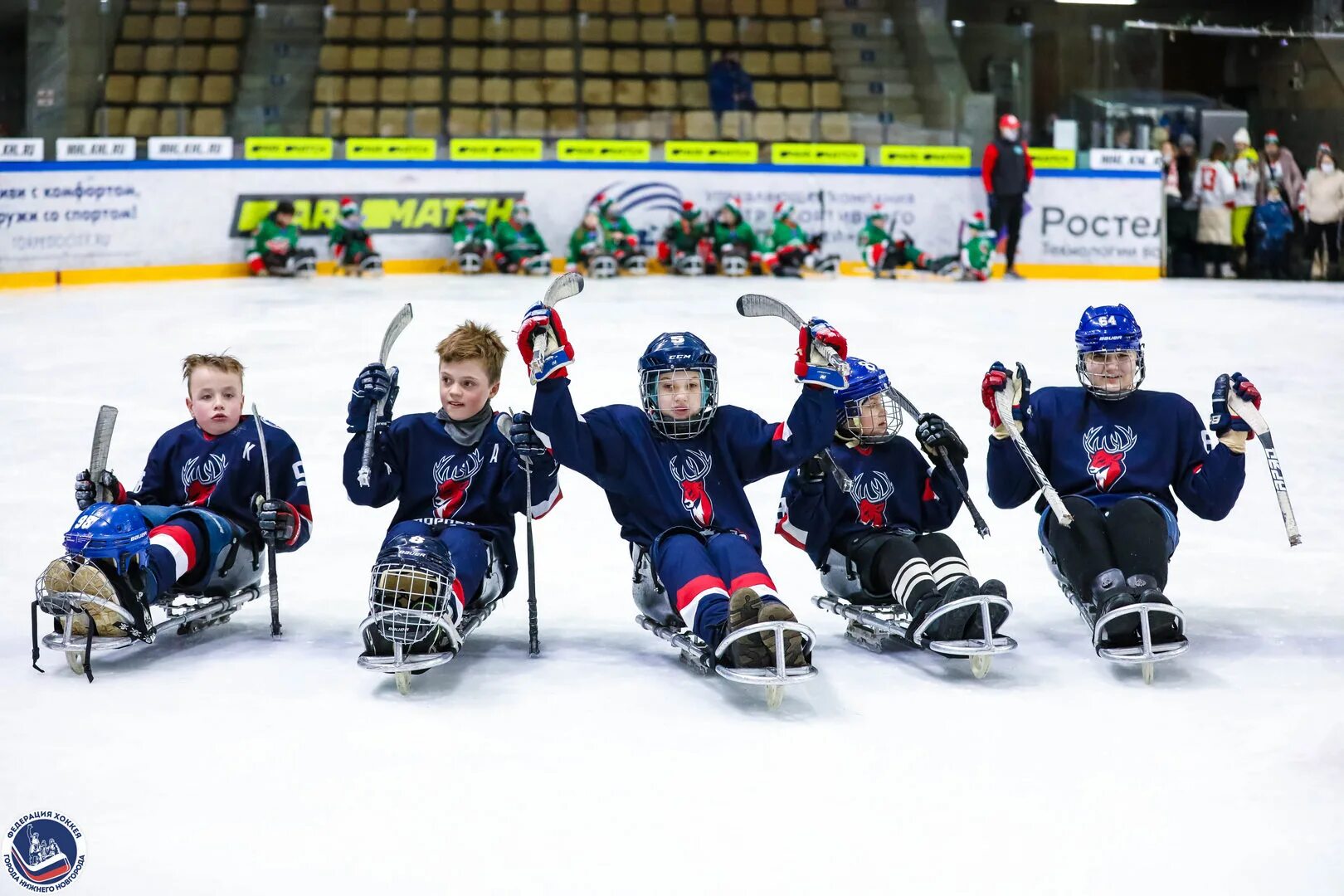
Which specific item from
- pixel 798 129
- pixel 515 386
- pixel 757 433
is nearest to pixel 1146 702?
A: pixel 757 433

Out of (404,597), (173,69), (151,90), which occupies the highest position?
(173,69)

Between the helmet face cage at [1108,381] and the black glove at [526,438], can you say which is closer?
the black glove at [526,438]

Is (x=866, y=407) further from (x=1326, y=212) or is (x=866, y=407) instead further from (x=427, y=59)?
(x=427, y=59)

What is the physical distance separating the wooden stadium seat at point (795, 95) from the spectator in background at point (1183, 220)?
4332 millimetres

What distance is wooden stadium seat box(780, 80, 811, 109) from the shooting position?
17.6 m

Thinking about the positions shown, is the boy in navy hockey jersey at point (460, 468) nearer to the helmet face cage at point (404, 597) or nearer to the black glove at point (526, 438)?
the black glove at point (526, 438)

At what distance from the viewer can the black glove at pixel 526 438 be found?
→ 3602 millimetres

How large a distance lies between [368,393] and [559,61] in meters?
14.8

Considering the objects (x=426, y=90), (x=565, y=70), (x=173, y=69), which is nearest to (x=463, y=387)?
(x=173, y=69)

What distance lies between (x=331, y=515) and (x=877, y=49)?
14171mm

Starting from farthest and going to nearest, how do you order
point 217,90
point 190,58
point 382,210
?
point 382,210 → point 190,58 → point 217,90

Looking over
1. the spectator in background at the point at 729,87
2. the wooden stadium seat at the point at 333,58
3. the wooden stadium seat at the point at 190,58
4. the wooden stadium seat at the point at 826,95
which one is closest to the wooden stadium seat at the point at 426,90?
the wooden stadium seat at the point at 333,58

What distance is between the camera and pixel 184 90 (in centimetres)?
1514

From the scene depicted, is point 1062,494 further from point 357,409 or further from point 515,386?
point 515,386
